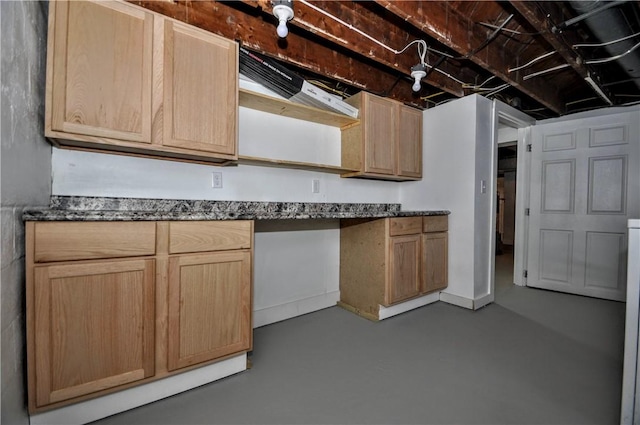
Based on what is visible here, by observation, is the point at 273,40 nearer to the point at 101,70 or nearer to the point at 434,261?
the point at 101,70

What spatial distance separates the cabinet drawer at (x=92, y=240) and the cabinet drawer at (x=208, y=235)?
0.33ft

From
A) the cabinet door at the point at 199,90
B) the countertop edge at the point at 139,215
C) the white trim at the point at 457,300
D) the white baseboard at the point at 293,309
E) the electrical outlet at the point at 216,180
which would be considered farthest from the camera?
the white trim at the point at 457,300

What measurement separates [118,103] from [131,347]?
1.23 meters

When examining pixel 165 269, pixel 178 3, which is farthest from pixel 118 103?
pixel 165 269

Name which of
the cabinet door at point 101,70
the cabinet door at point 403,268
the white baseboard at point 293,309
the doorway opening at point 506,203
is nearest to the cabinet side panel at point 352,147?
the cabinet door at point 403,268

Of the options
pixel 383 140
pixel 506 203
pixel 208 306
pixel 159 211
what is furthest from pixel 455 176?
pixel 506 203

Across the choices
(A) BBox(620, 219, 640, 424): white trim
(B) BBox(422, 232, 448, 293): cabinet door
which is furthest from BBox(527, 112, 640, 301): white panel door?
(A) BBox(620, 219, 640, 424): white trim

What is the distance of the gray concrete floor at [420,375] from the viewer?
1327mm

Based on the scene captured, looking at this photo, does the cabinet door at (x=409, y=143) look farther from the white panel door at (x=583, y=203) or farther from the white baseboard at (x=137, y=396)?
the white baseboard at (x=137, y=396)

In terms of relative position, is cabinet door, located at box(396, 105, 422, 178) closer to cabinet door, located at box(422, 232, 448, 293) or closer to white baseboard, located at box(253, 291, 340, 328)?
cabinet door, located at box(422, 232, 448, 293)

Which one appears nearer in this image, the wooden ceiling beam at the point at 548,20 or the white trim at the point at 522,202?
the wooden ceiling beam at the point at 548,20

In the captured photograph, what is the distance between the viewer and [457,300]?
2.83m

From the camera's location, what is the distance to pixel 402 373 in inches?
65.2

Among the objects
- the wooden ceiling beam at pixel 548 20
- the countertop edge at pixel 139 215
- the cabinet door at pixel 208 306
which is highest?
the wooden ceiling beam at pixel 548 20
